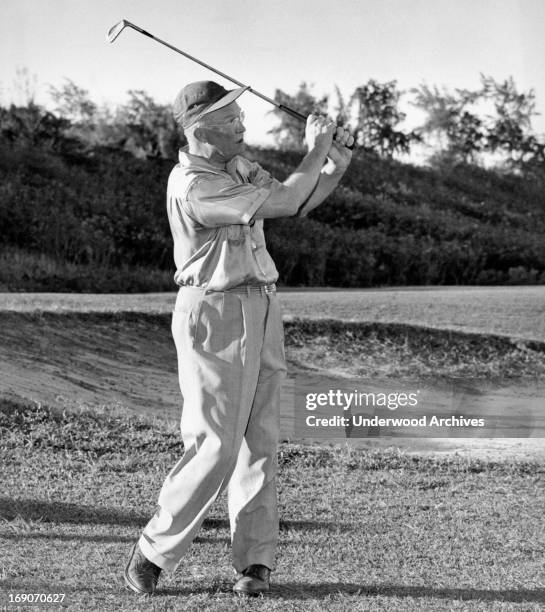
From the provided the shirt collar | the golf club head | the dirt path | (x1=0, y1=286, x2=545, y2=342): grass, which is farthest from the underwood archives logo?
the shirt collar

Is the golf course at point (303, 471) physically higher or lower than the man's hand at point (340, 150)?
lower

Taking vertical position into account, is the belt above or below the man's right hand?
below

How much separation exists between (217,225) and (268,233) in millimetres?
22143

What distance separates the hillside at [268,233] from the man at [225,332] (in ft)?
49.7

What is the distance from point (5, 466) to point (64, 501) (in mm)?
1100

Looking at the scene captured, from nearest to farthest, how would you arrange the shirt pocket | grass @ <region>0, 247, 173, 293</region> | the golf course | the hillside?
the shirt pocket
the golf course
grass @ <region>0, 247, 173, 293</region>
the hillside

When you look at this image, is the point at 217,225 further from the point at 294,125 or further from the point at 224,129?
the point at 294,125

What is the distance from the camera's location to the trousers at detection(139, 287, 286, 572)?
3742mm

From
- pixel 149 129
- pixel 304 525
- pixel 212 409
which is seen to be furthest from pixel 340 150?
pixel 149 129

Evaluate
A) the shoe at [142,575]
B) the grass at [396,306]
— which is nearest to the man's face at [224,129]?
the shoe at [142,575]

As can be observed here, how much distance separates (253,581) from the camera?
12.6 ft

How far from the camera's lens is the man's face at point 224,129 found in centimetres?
379

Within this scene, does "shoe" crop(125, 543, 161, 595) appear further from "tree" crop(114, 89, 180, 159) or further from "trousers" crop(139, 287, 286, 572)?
"tree" crop(114, 89, 180, 159)

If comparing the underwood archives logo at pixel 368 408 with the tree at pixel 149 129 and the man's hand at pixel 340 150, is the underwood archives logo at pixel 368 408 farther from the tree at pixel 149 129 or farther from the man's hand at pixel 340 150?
the tree at pixel 149 129
